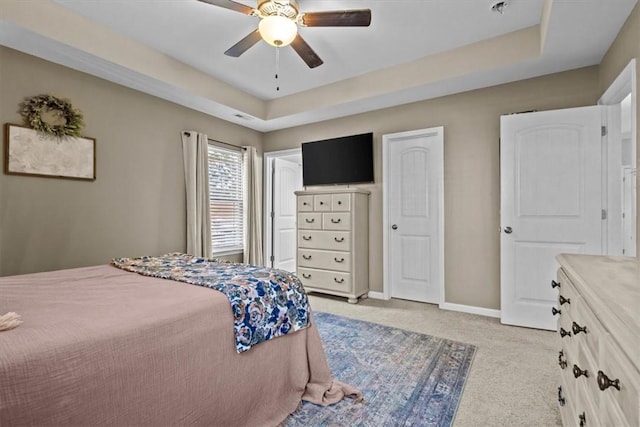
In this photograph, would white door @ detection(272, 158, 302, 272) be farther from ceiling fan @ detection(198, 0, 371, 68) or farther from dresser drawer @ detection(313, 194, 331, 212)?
ceiling fan @ detection(198, 0, 371, 68)

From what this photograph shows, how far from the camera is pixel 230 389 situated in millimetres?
1440

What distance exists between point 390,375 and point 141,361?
1.58 metres

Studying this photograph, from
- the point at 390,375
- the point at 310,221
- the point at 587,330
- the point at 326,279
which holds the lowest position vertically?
the point at 390,375

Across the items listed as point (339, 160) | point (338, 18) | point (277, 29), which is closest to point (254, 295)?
point (277, 29)

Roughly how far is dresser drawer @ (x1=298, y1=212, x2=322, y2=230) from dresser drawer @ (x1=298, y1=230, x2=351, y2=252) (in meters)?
0.05

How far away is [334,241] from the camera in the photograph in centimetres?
385

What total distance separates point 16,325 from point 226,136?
3700 millimetres

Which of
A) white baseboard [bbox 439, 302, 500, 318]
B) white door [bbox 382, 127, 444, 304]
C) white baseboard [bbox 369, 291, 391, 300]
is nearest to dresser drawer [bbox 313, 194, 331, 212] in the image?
white door [bbox 382, 127, 444, 304]

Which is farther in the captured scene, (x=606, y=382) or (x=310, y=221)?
(x=310, y=221)

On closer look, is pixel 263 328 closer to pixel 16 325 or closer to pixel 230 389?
pixel 230 389

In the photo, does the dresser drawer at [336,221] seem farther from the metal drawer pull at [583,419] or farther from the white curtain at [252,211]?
the metal drawer pull at [583,419]

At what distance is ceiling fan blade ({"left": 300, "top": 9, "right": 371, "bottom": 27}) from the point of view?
1.99 meters

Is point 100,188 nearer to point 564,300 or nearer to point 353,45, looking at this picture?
point 353,45

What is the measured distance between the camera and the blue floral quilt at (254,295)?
153 centimetres
